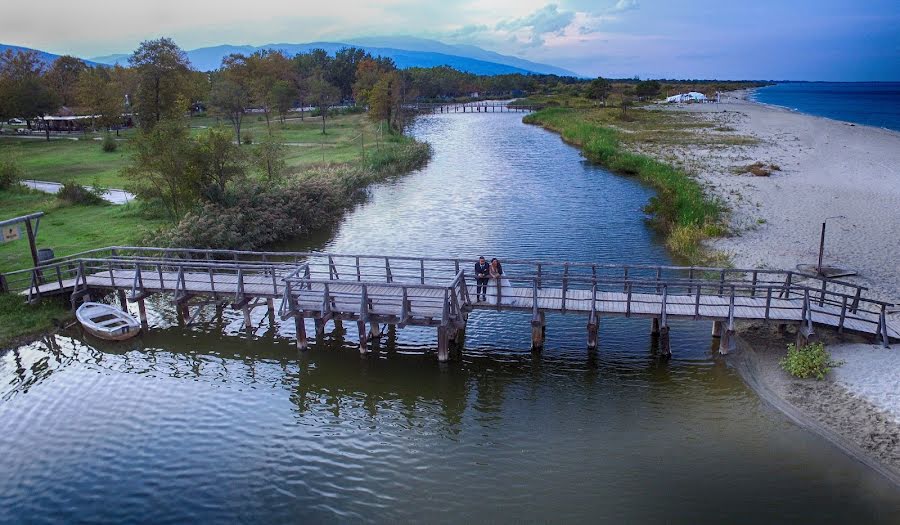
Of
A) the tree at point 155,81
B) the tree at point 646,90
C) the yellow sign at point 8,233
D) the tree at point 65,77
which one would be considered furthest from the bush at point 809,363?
the tree at point 646,90

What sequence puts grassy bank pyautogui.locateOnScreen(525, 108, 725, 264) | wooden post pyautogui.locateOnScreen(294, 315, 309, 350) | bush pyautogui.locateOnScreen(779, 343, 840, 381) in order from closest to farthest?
bush pyautogui.locateOnScreen(779, 343, 840, 381) < wooden post pyautogui.locateOnScreen(294, 315, 309, 350) < grassy bank pyautogui.locateOnScreen(525, 108, 725, 264)

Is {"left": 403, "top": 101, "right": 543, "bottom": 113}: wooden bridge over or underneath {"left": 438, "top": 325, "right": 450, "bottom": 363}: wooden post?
over

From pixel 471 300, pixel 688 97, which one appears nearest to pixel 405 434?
pixel 471 300

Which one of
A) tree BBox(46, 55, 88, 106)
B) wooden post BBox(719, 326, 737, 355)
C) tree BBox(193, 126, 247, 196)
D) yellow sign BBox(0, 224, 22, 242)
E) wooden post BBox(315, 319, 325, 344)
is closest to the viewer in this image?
wooden post BBox(719, 326, 737, 355)

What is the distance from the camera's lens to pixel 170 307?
28.6 metres

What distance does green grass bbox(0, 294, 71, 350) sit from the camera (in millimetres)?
24453

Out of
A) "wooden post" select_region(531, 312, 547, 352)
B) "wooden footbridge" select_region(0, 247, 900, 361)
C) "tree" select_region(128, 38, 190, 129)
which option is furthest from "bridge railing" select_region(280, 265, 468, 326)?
"tree" select_region(128, 38, 190, 129)

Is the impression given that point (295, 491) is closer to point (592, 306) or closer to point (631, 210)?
point (592, 306)

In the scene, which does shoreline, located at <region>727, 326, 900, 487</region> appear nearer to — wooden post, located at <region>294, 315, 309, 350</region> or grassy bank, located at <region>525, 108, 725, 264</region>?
grassy bank, located at <region>525, 108, 725, 264</region>

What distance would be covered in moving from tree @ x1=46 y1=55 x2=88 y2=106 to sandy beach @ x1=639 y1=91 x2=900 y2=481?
92381mm

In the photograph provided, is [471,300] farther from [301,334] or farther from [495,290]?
[301,334]

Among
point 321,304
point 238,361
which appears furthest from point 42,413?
point 321,304

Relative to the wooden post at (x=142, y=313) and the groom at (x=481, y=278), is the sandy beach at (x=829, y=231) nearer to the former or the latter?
the groom at (x=481, y=278)

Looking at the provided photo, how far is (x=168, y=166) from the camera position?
3534cm
